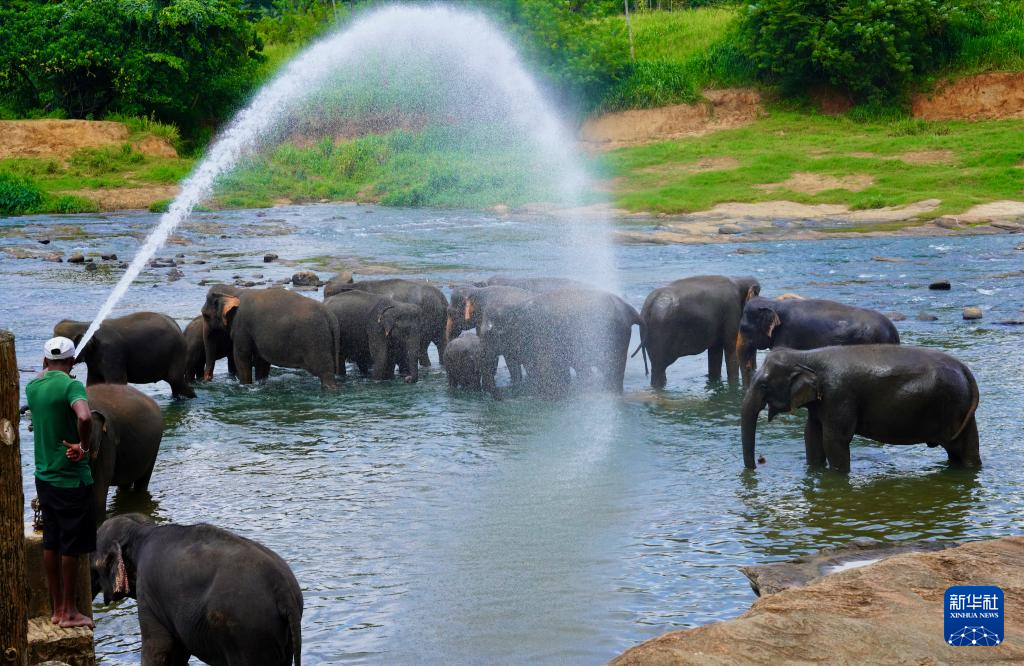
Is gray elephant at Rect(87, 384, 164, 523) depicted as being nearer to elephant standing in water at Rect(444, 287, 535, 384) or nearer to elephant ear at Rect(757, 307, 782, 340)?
elephant standing in water at Rect(444, 287, 535, 384)

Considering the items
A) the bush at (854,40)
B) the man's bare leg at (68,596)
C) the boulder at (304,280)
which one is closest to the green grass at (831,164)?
the bush at (854,40)

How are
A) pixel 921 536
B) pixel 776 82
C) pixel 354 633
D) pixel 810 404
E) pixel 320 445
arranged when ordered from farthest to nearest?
pixel 776 82 < pixel 320 445 < pixel 810 404 < pixel 921 536 < pixel 354 633

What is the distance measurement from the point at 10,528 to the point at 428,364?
361 inches

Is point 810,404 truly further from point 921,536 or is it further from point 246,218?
point 246,218

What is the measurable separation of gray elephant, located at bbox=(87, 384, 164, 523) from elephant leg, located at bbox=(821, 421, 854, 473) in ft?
15.5

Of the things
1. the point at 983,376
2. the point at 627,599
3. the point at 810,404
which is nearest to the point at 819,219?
the point at 983,376

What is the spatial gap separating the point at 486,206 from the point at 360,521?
28736 millimetres

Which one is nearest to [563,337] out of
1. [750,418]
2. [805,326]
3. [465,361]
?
[465,361]

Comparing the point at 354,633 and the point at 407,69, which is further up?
the point at 407,69

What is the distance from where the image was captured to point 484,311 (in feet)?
41.4

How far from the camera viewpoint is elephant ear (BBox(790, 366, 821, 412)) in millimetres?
9094

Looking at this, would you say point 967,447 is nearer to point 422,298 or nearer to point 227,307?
point 422,298

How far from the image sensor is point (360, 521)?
27.7 feet

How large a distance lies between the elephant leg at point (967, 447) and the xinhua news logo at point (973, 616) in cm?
396
